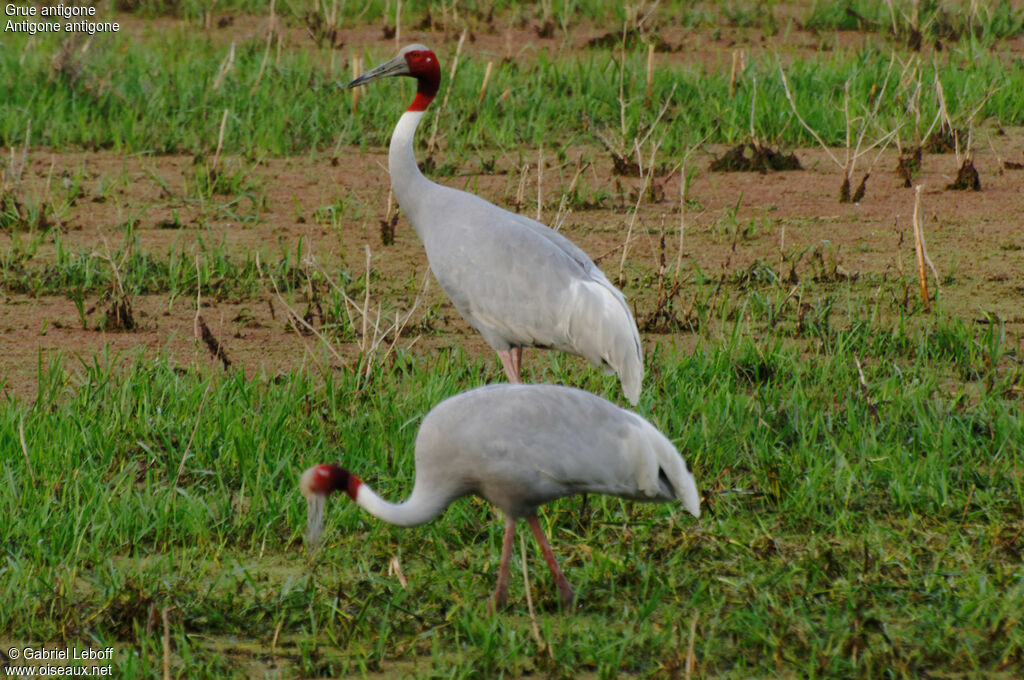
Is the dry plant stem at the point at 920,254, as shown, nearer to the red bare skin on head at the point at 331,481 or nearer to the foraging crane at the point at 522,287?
the foraging crane at the point at 522,287

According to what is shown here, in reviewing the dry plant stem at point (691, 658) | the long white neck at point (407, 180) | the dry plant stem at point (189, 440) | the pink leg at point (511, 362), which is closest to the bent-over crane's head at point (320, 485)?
the dry plant stem at point (189, 440)

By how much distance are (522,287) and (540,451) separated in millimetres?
1401

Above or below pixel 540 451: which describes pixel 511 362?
below

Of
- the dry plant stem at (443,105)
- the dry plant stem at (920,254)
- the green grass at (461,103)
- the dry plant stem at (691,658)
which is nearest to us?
the dry plant stem at (691,658)

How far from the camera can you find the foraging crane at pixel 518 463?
3719 millimetres

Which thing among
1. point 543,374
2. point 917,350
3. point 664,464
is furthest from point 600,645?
point 917,350

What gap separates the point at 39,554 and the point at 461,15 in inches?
314

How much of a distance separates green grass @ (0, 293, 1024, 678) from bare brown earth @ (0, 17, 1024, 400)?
1.54 ft

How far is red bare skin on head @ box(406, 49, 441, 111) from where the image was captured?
19.5ft

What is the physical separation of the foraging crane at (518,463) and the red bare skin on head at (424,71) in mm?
2404

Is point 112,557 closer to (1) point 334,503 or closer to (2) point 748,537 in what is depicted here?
(1) point 334,503

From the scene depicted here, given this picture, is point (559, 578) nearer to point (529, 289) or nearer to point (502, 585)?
point (502, 585)

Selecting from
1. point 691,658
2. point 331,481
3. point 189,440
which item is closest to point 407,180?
point 189,440

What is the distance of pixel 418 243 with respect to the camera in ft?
23.8
